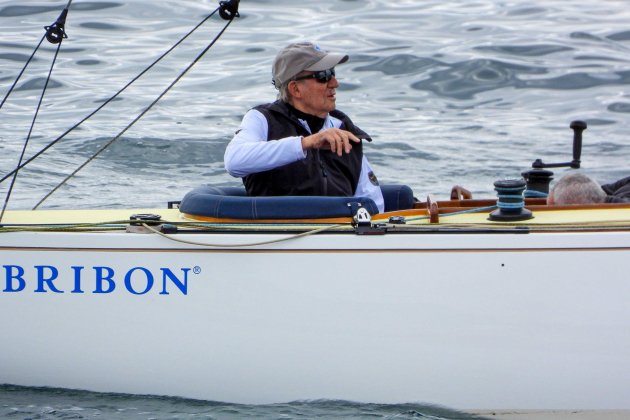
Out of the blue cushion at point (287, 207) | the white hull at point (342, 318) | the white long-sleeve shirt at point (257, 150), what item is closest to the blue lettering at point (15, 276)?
the white hull at point (342, 318)

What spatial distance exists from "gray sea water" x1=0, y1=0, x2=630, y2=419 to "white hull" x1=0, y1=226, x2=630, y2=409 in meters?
3.66

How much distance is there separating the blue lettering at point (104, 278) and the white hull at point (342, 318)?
0.01 m

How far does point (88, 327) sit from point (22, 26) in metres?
10.5

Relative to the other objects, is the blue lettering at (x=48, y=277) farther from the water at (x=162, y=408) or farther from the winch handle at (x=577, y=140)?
the winch handle at (x=577, y=140)

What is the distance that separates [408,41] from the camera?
46.1 feet

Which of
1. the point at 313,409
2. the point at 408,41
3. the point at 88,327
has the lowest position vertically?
the point at 313,409

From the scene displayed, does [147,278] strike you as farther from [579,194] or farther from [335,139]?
[579,194]

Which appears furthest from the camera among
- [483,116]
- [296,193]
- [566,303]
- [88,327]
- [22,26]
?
[22,26]

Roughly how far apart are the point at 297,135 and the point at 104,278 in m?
0.95

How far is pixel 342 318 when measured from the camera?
4070 millimetres

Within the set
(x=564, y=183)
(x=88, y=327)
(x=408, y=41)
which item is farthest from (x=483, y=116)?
(x=88, y=327)

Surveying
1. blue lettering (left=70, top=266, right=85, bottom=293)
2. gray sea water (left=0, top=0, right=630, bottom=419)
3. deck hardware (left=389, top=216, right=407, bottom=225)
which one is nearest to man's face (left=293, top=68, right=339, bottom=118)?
deck hardware (left=389, top=216, right=407, bottom=225)

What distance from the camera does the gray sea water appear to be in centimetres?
927

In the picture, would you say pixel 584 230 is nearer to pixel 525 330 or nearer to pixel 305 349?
pixel 525 330
